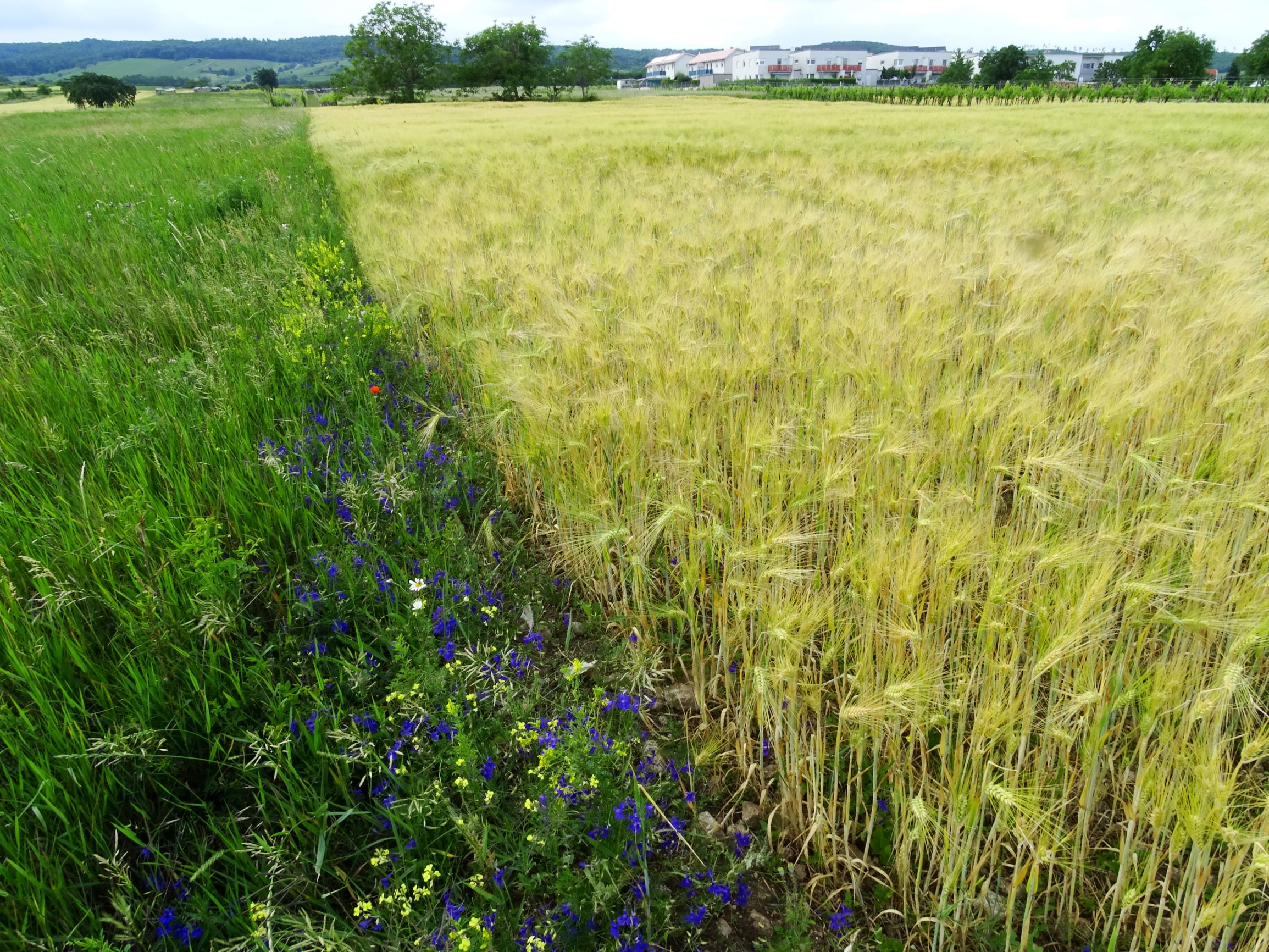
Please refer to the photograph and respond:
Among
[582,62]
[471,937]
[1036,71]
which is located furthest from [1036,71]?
[471,937]

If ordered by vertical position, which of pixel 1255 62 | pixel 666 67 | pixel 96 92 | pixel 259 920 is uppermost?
pixel 666 67

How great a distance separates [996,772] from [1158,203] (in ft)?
21.4

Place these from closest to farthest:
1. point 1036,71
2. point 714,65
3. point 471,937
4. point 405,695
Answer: point 471,937 → point 405,695 → point 1036,71 → point 714,65

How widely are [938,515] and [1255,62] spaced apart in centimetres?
8264

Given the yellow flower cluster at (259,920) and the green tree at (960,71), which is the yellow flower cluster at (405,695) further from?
the green tree at (960,71)

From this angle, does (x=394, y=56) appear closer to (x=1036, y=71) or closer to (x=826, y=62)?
(x=1036, y=71)

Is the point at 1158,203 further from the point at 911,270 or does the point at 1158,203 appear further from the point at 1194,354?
the point at 1194,354

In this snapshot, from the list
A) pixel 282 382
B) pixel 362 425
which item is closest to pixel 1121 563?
pixel 362 425

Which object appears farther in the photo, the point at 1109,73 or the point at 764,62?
the point at 764,62

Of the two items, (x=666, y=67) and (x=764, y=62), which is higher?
(x=666, y=67)

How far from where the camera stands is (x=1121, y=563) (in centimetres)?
172

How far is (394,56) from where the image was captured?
207 feet

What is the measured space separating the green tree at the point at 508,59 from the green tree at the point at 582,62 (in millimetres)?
2464

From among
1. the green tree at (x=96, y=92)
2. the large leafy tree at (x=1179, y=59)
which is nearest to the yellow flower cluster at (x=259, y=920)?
the green tree at (x=96, y=92)
